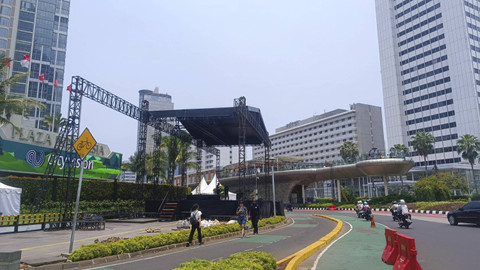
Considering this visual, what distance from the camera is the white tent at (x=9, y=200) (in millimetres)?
18872

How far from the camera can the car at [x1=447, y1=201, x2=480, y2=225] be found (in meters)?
17.8

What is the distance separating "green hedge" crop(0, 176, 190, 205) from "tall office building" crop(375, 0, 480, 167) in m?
91.1

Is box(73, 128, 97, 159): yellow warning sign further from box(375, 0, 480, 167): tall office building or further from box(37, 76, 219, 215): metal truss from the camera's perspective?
box(375, 0, 480, 167): tall office building

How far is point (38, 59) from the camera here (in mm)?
85000

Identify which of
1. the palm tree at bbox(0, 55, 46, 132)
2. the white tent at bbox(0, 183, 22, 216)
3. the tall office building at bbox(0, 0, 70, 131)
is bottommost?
the white tent at bbox(0, 183, 22, 216)

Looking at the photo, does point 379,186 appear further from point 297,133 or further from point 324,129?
point 297,133

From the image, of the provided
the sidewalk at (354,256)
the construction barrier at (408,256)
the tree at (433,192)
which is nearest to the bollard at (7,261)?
the sidewalk at (354,256)

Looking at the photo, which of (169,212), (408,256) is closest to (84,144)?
(408,256)

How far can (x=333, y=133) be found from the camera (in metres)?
129

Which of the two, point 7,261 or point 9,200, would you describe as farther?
point 9,200

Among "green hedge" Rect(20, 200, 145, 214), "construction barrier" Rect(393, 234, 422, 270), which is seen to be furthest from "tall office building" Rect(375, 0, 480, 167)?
"construction barrier" Rect(393, 234, 422, 270)

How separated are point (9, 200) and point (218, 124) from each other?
62.5ft

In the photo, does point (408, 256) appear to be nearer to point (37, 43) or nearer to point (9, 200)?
point (9, 200)

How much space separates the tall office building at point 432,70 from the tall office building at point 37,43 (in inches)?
4084
